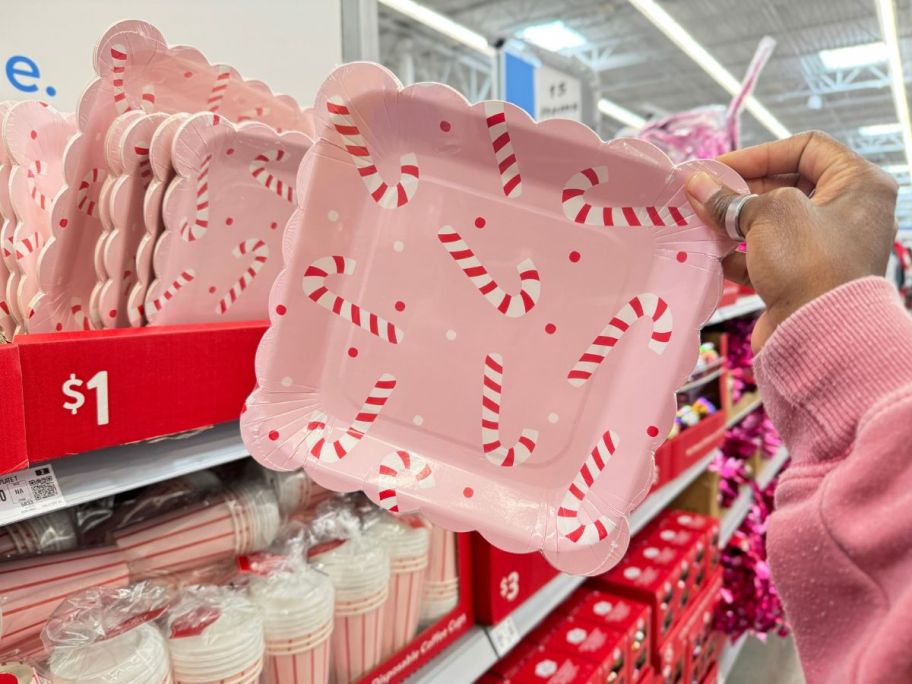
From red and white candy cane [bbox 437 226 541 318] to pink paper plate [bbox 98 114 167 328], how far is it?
45 cm

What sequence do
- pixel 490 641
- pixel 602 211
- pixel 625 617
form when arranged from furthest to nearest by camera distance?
pixel 625 617
pixel 490 641
pixel 602 211

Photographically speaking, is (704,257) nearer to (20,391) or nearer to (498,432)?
(498,432)

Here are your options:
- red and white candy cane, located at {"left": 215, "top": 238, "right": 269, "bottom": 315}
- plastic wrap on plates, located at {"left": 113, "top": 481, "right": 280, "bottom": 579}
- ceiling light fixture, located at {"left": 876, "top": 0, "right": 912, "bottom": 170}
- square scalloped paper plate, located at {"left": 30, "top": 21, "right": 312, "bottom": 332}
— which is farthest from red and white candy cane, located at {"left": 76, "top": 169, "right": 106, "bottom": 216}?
ceiling light fixture, located at {"left": 876, "top": 0, "right": 912, "bottom": 170}

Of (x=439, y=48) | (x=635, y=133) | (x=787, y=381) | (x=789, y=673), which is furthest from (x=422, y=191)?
(x=439, y=48)

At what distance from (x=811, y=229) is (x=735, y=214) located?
0.24 feet

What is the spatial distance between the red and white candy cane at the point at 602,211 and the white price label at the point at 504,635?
0.94 metres

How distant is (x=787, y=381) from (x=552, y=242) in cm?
31

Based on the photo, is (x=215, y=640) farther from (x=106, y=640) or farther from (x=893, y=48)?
(x=893, y=48)

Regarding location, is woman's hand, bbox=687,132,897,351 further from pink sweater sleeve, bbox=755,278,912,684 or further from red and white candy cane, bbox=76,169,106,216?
red and white candy cane, bbox=76,169,106,216

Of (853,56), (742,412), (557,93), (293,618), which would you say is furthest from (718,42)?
(293,618)

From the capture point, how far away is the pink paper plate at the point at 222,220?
951mm

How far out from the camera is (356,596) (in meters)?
1.12

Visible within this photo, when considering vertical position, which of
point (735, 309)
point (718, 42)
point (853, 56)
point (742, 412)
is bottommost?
point (742, 412)

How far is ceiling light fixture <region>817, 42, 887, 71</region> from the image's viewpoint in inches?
347
